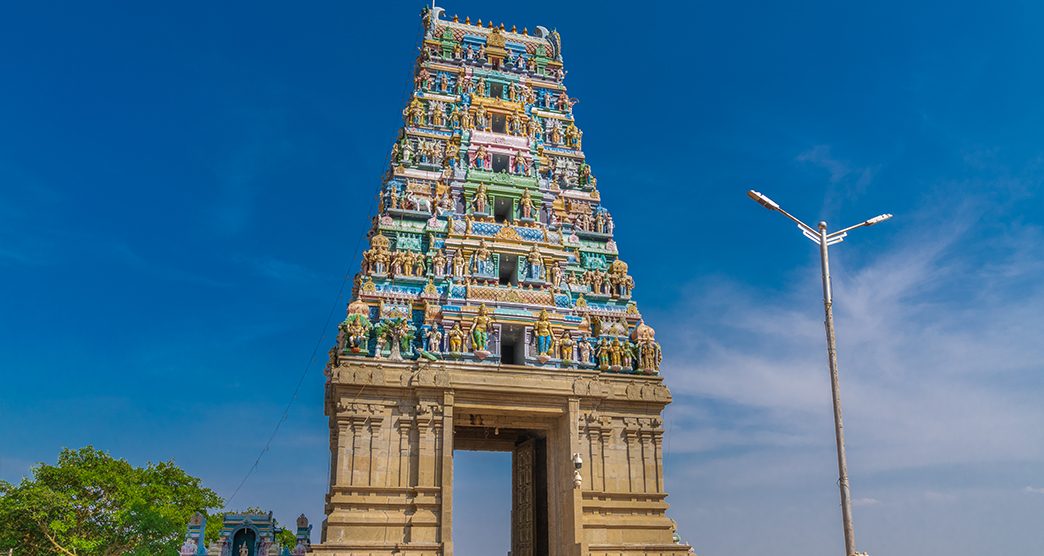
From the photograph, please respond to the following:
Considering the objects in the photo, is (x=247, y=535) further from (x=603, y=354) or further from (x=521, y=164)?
(x=521, y=164)

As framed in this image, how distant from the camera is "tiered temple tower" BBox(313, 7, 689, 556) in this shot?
86.5 feet

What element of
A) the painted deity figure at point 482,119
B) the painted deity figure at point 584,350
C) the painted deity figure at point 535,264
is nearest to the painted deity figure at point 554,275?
the painted deity figure at point 535,264

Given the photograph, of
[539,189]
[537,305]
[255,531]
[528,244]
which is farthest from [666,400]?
[255,531]

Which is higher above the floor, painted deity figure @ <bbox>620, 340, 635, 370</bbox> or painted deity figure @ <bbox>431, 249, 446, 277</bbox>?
painted deity figure @ <bbox>431, 249, 446, 277</bbox>

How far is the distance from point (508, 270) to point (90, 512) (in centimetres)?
2523

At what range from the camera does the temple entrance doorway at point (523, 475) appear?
3158 centimetres

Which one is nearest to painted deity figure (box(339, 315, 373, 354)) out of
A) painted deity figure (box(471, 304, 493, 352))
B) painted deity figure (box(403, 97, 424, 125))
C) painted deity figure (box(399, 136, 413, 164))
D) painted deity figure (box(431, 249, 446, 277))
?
painted deity figure (box(431, 249, 446, 277))

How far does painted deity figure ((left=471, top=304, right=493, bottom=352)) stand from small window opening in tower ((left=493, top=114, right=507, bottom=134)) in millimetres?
9453

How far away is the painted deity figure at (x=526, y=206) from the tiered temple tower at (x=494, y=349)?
5 cm

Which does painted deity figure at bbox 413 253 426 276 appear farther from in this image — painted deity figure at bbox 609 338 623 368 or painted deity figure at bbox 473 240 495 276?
painted deity figure at bbox 609 338 623 368

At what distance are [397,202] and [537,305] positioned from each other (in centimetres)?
636

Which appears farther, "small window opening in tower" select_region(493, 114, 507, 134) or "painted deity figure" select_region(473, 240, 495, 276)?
"small window opening in tower" select_region(493, 114, 507, 134)

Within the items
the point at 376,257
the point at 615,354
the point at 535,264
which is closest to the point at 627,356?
the point at 615,354

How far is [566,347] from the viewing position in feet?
95.6
